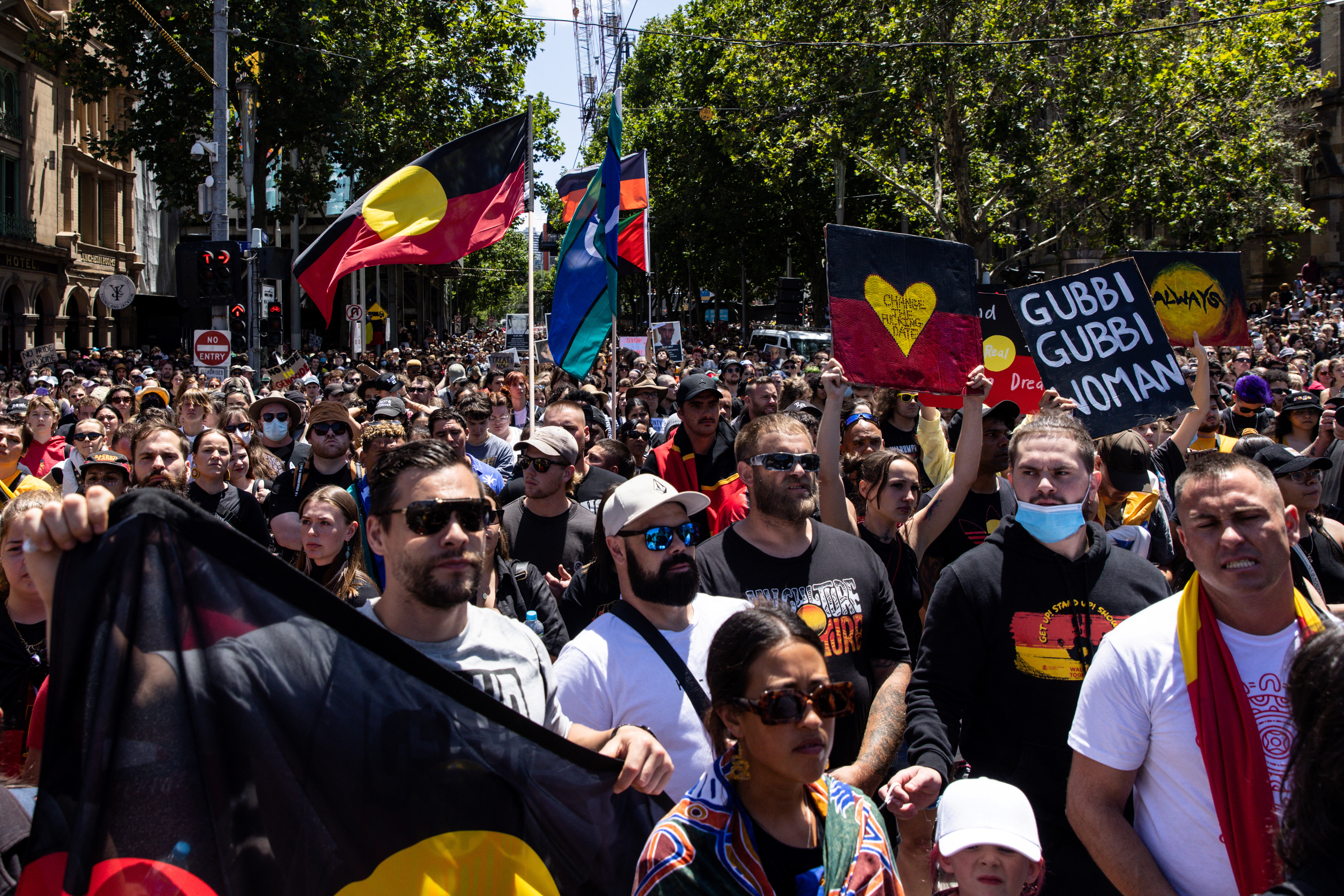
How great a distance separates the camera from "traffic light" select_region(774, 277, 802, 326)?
73.3ft

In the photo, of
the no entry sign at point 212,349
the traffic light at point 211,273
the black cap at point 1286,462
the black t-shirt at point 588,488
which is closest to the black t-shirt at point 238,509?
the black t-shirt at point 588,488

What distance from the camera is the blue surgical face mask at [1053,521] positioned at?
127 inches

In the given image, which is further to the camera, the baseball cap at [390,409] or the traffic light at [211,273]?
the traffic light at [211,273]

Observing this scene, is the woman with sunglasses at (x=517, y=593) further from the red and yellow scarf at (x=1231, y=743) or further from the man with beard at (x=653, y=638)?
the red and yellow scarf at (x=1231, y=743)

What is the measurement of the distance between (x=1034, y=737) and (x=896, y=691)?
535 millimetres

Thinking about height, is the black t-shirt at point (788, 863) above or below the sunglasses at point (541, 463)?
below

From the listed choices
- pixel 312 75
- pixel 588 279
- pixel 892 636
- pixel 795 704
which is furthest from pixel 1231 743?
pixel 312 75

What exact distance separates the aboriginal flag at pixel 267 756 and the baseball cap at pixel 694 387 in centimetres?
383

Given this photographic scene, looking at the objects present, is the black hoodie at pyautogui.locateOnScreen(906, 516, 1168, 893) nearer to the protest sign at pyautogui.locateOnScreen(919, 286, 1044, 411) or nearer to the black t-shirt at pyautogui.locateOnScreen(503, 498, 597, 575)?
the black t-shirt at pyautogui.locateOnScreen(503, 498, 597, 575)

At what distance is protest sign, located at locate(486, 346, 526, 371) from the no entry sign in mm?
5244

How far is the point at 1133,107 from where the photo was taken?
2491 centimetres

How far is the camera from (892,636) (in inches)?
147

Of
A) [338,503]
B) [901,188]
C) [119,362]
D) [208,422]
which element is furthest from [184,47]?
[338,503]

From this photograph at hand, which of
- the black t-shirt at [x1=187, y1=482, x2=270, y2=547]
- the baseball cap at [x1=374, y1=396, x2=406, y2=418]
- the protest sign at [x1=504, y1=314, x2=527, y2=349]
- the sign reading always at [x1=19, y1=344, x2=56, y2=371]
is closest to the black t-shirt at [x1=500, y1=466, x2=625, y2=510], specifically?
the black t-shirt at [x1=187, y1=482, x2=270, y2=547]
